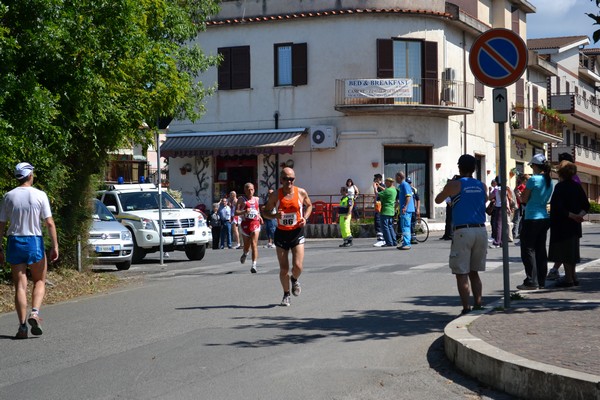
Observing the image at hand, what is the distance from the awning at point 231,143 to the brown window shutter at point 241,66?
213cm

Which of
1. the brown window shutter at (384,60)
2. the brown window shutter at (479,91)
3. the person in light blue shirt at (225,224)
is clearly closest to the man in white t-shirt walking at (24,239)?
the person in light blue shirt at (225,224)

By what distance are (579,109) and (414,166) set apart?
91.0 feet

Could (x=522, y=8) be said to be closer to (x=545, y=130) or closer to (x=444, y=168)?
(x=545, y=130)

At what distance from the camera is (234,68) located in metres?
40.8

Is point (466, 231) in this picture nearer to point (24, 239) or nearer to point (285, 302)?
point (285, 302)

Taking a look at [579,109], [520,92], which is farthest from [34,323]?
[579,109]

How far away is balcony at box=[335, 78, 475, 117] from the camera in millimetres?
38062

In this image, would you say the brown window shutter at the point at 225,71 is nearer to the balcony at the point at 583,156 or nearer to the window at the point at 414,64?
the window at the point at 414,64

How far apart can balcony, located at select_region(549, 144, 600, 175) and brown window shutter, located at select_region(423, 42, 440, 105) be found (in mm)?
23179

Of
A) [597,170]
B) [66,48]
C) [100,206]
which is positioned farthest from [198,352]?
[597,170]

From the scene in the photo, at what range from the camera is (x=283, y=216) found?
12773 mm

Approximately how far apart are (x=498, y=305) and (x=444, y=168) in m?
29.7

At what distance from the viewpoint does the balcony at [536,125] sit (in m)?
49.5

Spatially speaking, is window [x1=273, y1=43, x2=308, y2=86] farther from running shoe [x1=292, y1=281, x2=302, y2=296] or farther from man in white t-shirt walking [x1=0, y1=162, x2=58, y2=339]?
man in white t-shirt walking [x1=0, y1=162, x2=58, y2=339]
